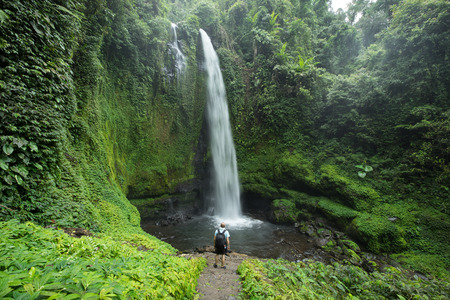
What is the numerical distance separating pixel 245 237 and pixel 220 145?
6937 millimetres

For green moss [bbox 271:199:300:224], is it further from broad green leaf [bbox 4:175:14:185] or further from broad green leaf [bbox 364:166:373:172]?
broad green leaf [bbox 4:175:14:185]

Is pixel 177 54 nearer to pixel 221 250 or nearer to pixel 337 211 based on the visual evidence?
pixel 221 250

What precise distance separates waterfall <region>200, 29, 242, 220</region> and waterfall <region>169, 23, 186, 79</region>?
2.00 metres

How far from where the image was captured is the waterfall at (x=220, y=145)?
14.0 m

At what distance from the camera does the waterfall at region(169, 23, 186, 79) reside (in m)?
12.6

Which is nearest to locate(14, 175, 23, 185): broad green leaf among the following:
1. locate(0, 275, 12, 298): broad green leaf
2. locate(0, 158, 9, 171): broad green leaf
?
locate(0, 158, 9, 171): broad green leaf

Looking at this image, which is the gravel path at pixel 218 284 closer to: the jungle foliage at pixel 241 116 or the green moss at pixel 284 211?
the jungle foliage at pixel 241 116

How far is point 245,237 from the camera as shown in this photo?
1001 cm

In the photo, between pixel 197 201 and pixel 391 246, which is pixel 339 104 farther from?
pixel 197 201

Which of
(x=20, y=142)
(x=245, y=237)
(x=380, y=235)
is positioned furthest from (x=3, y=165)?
(x=380, y=235)

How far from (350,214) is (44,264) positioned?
38.2ft

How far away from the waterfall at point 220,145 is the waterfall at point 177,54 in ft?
6.57

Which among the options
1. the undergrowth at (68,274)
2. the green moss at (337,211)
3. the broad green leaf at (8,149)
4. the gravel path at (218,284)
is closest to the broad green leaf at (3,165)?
the broad green leaf at (8,149)

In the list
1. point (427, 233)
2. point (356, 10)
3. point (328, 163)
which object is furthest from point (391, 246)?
point (356, 10)
